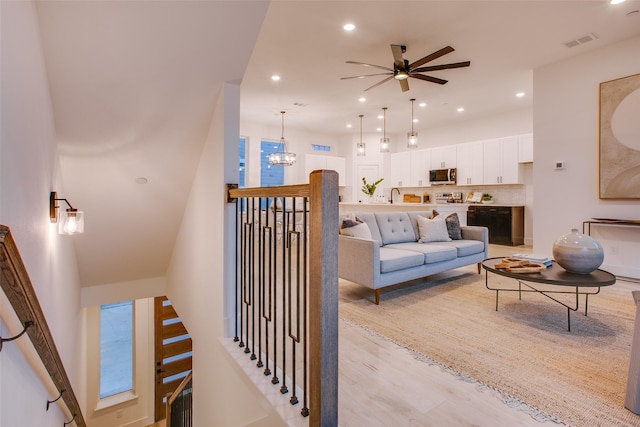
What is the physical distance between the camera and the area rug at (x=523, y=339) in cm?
172

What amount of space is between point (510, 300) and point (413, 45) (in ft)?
10.6

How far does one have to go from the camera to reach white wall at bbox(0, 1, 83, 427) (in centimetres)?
105

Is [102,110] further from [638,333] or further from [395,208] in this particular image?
[395,208]

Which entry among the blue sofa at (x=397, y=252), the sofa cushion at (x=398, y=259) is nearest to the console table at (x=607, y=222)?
the blue sofa at (x=397, y=252)

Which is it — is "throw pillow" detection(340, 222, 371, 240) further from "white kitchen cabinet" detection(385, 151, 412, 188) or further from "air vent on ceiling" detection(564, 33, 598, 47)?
"white kitchen cabinet" detection(385, 151, 412, 188)

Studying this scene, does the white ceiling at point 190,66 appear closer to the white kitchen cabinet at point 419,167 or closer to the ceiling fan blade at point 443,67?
the ceiling fan blade at point 443,67

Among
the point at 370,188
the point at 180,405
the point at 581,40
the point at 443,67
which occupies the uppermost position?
the point at 581,40

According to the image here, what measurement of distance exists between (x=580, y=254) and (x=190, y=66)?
324 centimetres

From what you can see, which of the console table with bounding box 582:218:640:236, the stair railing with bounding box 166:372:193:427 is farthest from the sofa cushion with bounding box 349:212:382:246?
the stair railing with bounding box 166:372:193:427

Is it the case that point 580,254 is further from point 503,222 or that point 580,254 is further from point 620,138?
point 503,222

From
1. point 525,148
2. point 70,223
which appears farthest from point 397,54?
point 525,148

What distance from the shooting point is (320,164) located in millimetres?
8945

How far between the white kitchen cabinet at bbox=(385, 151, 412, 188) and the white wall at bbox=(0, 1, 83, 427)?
8.00 metres

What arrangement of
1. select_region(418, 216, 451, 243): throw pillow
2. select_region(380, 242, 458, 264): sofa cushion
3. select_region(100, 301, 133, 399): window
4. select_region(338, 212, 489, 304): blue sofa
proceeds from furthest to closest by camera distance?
1. select_region(100, 301, 133, 399): window
2. select_region(418, 216, 451, 243): throw pillow
3. select_region(380, 242, 458, 264): sofa cushion
4. select_region(338, 212, 489, 304): blue sofa
